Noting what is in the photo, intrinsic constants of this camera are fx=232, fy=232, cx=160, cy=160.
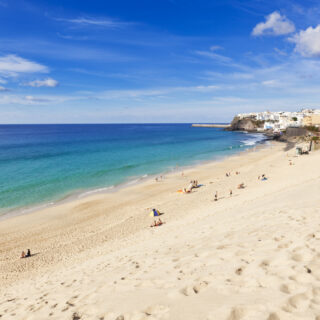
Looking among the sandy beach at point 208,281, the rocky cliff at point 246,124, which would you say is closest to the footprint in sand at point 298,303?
the sandy beach at point 208,281

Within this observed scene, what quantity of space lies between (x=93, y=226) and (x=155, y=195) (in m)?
8.70

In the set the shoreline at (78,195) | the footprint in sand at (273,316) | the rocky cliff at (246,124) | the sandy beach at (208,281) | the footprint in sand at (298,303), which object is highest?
the rocky cliff at (246,124)

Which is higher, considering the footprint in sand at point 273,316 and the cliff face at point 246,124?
the cliff face at point 246,124

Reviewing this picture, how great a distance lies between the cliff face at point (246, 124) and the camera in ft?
458

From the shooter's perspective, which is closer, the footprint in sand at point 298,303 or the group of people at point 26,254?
the footprint in sand at point 298,303

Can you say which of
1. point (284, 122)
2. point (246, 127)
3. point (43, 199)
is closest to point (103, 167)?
point (43, 199)

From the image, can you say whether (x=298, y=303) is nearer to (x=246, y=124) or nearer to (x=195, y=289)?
(x=195, y=289)

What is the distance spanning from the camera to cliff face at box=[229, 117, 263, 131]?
140 m

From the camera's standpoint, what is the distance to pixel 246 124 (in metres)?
146

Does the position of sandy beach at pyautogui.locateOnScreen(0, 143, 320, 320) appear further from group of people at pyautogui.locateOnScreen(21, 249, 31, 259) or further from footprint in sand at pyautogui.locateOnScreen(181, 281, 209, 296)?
group of people at pyautogui.locateOnScreen(21, 249, 31, 259)

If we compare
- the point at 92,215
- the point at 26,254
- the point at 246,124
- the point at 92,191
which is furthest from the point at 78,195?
the point at 246,124

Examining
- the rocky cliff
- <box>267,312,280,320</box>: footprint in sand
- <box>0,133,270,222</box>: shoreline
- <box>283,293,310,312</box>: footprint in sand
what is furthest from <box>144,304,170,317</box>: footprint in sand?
the rocky cliff

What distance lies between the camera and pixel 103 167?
128 feet

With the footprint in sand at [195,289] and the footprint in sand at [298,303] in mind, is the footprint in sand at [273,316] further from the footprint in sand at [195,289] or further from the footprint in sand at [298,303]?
the footprint in sand at [195,289]
